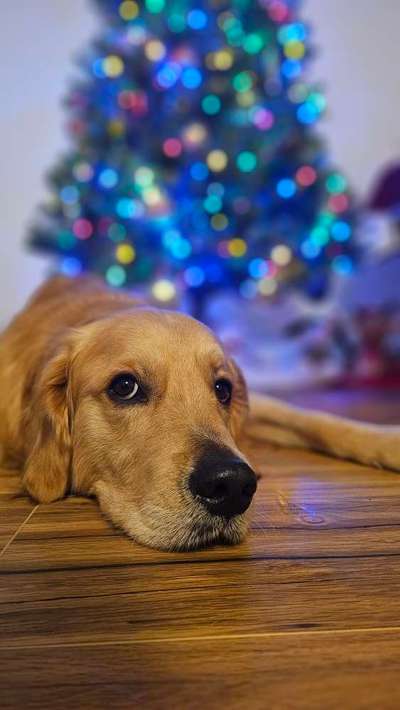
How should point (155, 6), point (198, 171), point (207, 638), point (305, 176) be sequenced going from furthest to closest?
point (305, 176)
point (198, 171)
point (155, 6)
point (207, 638)

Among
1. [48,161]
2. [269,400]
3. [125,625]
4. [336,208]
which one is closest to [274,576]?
[125,625]

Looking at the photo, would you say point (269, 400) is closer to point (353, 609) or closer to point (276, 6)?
point (353, 609)

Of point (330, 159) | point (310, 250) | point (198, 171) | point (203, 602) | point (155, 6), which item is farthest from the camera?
point (330, 159)

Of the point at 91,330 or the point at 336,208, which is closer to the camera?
the point at 91,330

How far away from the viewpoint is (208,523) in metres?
1.35

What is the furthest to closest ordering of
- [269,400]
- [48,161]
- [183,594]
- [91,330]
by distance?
[48,161] → [269,400] → [91,330] → [183,594]

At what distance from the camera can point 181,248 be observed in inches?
195

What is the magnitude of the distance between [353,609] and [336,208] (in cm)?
463

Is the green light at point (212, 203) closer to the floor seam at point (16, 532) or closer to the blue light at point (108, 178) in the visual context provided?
the blue light at point (108, 178)

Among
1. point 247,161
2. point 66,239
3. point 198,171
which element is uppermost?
point 247,161

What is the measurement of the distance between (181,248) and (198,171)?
0.60 metres

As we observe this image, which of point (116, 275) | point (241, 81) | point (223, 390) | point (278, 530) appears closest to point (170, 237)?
point (116, 275)

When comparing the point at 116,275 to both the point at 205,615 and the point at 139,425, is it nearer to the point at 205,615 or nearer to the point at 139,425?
the point at 139,425

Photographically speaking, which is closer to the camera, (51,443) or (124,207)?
(51,443)
